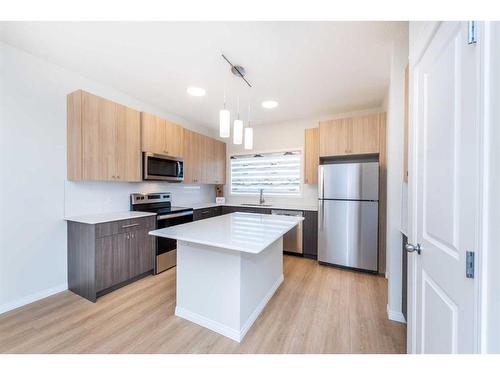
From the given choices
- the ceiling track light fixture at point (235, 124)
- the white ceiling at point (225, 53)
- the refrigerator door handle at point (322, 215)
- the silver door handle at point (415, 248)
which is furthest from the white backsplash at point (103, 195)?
the silver door handle at point (415, 248)

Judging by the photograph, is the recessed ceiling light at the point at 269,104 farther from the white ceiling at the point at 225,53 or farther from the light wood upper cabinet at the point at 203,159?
the light wood upper cabinet at the point at 203,159

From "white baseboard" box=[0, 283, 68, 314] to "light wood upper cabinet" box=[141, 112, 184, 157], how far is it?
1.88 meters

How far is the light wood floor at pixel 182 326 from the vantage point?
155 centimetres

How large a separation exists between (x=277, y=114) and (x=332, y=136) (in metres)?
1.08

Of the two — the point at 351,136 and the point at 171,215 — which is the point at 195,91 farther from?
the point at 351,136

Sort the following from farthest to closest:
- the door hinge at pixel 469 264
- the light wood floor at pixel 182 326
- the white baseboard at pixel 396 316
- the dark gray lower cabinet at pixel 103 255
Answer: the dark gray lower cabinet at pixel 103 255 → the white baseboard at pixel 396 316 → the light wood floor at pixel 182 326 → the door hinge at pixel 469 264

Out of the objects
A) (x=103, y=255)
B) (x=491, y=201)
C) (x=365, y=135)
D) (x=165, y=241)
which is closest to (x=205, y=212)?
(x=165, y=241)

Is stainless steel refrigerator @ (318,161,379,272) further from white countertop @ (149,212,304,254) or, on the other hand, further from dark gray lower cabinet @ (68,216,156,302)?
dark gray lower cabinet @ (68,216,156,302)

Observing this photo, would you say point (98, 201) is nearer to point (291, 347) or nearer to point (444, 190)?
point (291, 347)

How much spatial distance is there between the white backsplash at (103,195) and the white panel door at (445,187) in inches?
129

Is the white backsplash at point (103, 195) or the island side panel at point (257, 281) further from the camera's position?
the white backsplash at point (103, 195)

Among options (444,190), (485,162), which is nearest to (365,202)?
(444,190)

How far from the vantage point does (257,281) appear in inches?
76.4

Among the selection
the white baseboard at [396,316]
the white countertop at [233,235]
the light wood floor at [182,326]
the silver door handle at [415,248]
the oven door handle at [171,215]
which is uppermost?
the silver door handle at [415,248]
